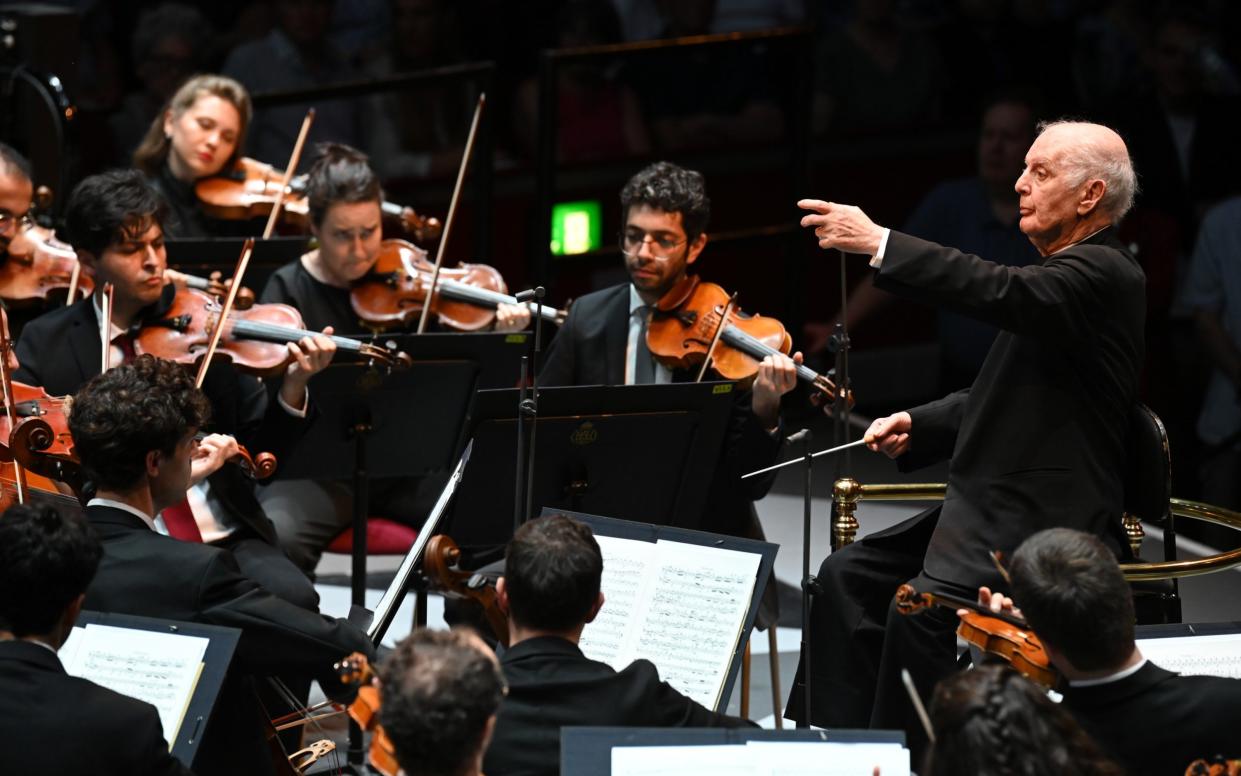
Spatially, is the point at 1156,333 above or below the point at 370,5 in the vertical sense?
below

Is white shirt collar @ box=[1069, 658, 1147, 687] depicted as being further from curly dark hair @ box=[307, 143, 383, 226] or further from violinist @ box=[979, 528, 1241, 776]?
curly dark hair @ box=[307, 143, 383, 226]

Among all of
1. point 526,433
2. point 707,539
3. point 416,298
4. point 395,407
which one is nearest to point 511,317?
point 416,298

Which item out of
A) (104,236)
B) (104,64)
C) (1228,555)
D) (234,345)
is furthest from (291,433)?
(104,64)

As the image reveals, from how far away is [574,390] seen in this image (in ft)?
12.5

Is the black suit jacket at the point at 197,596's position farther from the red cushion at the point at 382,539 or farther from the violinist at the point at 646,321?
the red cushion at the point at 382,539

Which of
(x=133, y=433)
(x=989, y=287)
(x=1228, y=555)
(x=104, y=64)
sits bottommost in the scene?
(x=1228, y=555)

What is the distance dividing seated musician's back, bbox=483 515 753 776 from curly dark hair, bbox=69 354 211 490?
713 mm

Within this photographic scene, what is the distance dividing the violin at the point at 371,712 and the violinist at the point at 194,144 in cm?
304

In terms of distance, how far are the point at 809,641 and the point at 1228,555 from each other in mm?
877

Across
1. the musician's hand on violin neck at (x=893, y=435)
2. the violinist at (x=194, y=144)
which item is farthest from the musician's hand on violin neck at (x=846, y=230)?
the violinist at (x=194, y=144)

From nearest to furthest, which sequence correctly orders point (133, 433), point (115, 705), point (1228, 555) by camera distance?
1. point (115, 705)
2. point (133, 433)
3. point (1228, 555)

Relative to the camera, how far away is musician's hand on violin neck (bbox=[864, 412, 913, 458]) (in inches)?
151

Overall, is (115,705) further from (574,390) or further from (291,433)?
(291,433)

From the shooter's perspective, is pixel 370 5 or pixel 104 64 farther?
pixel 370 5
